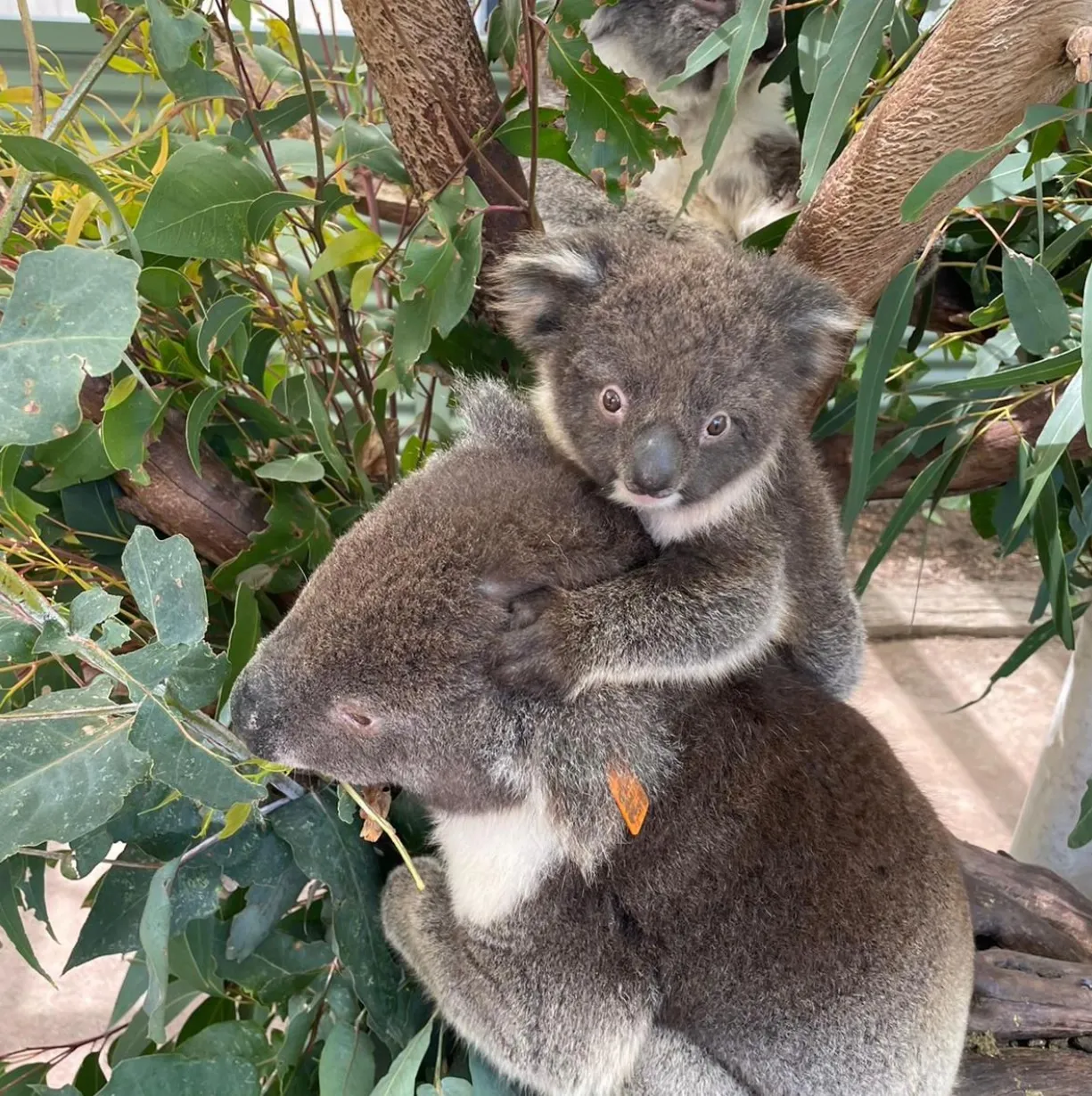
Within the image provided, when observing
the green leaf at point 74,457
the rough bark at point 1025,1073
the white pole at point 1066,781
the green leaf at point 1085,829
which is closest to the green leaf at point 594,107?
the green leaf at point 74,457

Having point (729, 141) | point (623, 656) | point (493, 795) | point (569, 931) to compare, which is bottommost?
point (569, 931)

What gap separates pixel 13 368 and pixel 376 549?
0.46 m

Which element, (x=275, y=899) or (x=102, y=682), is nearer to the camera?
(x=102, y=682)

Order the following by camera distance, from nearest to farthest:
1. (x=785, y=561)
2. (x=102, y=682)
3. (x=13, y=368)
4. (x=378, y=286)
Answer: (x=13, y=368) < (x=102, y=682) < (x=785, y=561) < (x=378, y=286)

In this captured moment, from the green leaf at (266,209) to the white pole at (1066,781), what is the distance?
222 centimetres

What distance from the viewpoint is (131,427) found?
55.2 inches

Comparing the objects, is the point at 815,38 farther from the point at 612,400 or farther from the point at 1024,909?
the point at 1024,909

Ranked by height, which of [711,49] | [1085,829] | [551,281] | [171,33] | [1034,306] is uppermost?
[171,33]

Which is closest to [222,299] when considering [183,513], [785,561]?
[183,513]

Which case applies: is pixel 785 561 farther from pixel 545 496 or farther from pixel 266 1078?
pixel 266 1078

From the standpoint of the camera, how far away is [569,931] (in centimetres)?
133

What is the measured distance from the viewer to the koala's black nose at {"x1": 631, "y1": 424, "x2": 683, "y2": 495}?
125cm

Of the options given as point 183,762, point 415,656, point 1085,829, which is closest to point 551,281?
point 415,656

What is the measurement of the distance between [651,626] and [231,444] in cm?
97
